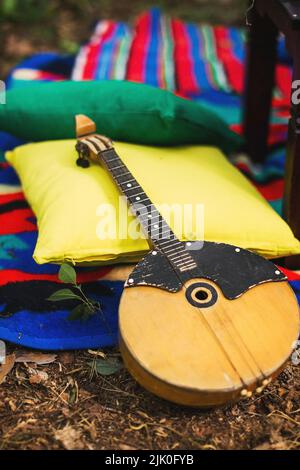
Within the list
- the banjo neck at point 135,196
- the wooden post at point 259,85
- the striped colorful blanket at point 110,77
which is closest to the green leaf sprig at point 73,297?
the striped colorful blanket at point 110,77

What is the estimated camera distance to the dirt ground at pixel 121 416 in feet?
4.58

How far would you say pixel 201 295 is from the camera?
148 centimetres

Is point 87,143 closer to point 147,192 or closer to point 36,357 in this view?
point 147,192

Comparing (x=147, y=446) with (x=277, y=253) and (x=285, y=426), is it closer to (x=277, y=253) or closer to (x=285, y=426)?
(x=285, y=426)

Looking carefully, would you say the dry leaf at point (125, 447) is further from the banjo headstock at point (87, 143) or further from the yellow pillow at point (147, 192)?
the banjo headstock at point (87, 143)

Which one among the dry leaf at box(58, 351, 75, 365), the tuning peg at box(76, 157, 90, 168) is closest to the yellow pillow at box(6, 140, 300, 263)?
the tuning peg at box(76, 157, 90, 168)

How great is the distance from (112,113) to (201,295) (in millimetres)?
831

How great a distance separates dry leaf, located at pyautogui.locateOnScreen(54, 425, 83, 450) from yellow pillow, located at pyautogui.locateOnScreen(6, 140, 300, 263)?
0.46 meters

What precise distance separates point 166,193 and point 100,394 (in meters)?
0.62

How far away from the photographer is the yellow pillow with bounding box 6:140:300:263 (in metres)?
1.67

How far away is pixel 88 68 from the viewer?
117 inches

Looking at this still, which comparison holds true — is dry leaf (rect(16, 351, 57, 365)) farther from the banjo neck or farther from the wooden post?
the wooden post

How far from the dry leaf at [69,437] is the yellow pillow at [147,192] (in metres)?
0.46
